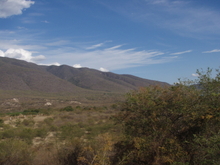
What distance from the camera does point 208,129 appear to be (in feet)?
21.3

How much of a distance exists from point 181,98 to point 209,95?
928mm

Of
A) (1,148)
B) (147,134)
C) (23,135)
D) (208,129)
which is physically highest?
(208,129)

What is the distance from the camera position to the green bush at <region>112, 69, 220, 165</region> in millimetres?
6523

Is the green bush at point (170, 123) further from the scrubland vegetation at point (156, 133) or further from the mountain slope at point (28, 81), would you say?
the mountain slope at point (28, 81)

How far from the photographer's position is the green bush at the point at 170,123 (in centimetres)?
652

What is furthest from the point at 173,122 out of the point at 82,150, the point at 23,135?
the point at 23,135

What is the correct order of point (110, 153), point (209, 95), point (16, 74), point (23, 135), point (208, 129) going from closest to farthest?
point (208, 129)
point (209, 95)
point (110, 153)
point (23, 135)
point (16, 74)

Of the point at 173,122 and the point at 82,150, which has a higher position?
the point at 173,122

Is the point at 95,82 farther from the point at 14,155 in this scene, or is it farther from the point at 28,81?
the point at 14,155

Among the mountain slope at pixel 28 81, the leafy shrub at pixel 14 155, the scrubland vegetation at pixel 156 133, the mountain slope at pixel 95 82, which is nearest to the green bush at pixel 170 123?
the scrubland vegetation at pixel 156 133

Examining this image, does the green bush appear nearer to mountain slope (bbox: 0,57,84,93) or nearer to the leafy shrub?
the leafy shrub

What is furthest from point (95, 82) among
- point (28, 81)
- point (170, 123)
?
point (170, 123)

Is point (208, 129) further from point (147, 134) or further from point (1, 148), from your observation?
point (1, 148)

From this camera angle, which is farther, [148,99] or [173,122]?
[148,99]
